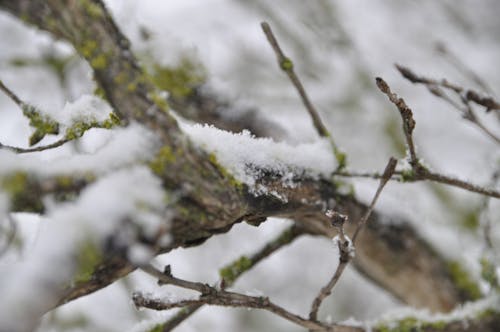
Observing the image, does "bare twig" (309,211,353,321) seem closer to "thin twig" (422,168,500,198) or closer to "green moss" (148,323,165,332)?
"thin twig" (422,168,500,198)

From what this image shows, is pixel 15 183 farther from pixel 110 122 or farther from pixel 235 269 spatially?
pixel 235 269

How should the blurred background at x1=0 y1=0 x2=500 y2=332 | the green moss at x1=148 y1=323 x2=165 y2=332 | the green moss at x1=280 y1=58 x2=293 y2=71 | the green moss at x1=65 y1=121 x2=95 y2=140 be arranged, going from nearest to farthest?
the green moss at x1=65 y1=121 x2=95 y2=140, the green moss at x1=148 y1=323 x2=165 y2=332, the green moss at x1=280 y1=58 x2=293 y2=71, the blurred background at x1=0 y1=0 x2=500 y2=332

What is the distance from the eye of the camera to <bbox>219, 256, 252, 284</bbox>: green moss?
1206 mm

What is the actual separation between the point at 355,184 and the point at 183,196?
78cm

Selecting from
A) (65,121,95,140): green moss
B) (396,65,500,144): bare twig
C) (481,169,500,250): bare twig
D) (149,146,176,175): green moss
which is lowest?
(149,146,176,175): green moss

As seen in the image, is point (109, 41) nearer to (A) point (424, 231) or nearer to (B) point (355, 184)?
(B) point (355, 184)

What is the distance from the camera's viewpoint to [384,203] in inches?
55.2

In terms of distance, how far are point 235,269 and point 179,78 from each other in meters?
0.68

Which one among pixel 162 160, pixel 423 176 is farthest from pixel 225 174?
pixel 423 176

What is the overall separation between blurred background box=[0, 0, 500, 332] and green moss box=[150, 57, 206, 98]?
0.65 meters

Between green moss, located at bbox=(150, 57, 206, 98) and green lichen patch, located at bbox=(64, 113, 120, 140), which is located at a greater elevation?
green moss, located at bbox=(150, 57, 206, 98)

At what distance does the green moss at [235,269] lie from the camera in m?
1.21

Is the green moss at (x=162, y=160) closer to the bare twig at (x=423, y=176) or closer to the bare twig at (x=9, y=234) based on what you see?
the bare twig at (x=9, y=234)

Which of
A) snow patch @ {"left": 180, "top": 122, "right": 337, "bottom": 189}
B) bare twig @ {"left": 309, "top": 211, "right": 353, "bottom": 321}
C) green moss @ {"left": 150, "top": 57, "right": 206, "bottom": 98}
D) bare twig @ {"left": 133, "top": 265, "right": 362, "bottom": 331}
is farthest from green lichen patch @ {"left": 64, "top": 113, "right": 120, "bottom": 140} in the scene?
green moss @ {"left": 150, "top": 57, "right": 206, "bottom": 98}
